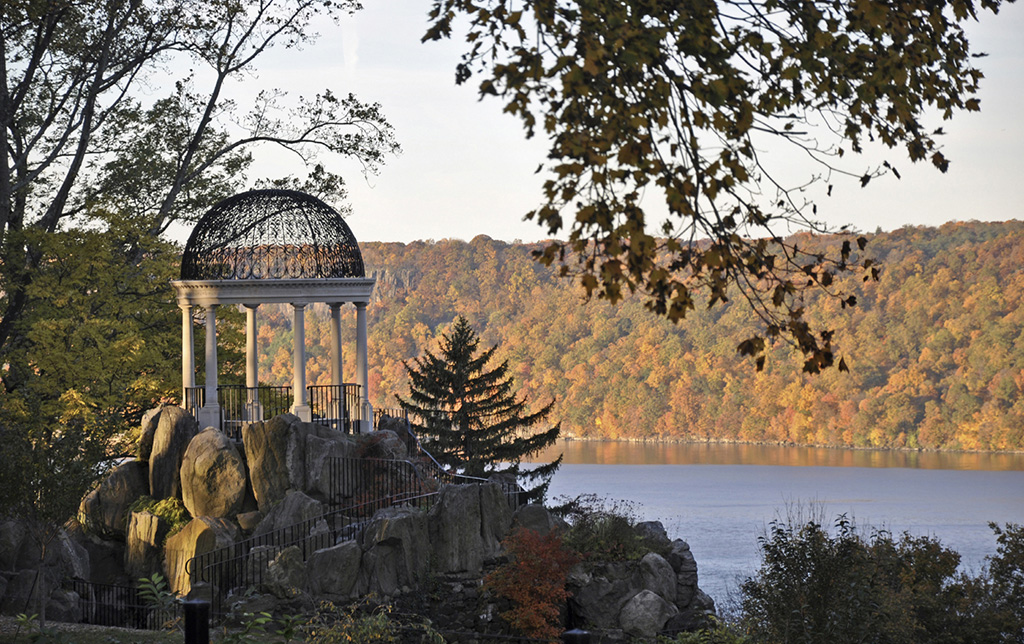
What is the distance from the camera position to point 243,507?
1878cm

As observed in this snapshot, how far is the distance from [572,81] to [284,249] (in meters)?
17.2

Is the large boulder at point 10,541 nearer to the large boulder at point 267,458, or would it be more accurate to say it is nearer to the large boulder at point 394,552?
the large boulder at point 267,458

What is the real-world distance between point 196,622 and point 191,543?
1187 centimetres

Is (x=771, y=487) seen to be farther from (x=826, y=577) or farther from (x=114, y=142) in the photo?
(x=826, y=577)

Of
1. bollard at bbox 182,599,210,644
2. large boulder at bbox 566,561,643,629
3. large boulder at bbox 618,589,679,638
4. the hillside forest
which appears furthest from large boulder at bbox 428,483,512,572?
the hillside forest

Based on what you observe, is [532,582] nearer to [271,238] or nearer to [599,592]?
[599,592]

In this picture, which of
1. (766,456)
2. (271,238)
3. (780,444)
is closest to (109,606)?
(271,238)

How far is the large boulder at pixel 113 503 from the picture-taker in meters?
19.4

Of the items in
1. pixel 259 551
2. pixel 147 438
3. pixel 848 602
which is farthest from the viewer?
pixel 147 438

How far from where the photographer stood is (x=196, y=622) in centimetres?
643

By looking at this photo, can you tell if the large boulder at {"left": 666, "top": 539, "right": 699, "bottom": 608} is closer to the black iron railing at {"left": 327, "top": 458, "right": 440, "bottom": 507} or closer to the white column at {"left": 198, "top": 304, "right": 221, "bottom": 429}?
the black iron railing at {"left": 327, "top": 458, "right": 440, "bottom": 507}

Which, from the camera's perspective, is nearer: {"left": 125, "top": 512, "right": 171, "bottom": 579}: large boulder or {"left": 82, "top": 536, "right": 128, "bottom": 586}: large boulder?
{"left": 125, "top": 512, "right": 171, "bottom": 579}: large boulder

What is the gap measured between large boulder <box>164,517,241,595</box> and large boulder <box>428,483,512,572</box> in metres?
3.43

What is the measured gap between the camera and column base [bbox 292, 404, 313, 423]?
20734 mm
